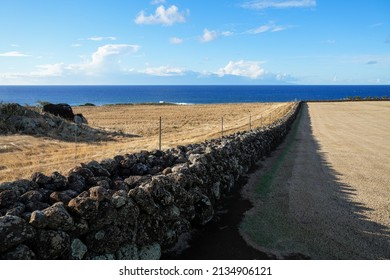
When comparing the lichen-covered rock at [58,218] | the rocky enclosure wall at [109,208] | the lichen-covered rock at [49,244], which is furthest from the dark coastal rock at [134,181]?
the lichen-covered rock at [49,244]

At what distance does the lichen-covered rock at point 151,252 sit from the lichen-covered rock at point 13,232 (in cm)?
209

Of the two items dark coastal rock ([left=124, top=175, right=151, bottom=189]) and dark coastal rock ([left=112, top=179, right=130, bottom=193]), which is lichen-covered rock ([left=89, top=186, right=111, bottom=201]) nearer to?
dark coastal rock ([left=112, top=179, right=130, bottom=193])

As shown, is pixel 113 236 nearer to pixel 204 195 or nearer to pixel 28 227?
pixel 28 227

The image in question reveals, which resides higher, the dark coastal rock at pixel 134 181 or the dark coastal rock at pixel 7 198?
the dark coastal rock at pixel 7 198

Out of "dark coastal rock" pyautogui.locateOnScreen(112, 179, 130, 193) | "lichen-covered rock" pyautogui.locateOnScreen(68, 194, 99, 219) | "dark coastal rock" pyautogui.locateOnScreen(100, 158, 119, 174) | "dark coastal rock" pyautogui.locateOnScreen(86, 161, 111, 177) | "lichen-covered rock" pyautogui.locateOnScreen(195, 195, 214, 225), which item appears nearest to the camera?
"lichen-covered rock" pyautogui.locateOnScreen(68, 194, 99, 219)

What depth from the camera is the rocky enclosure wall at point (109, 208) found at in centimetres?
483

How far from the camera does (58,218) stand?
16.3 ft

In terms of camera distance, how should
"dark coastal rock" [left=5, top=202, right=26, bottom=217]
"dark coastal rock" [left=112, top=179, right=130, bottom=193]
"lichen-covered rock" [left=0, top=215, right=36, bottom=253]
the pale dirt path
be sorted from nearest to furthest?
"lichen-covered rock" [left=0, top=215, right=36, bottom=253] < "dark coastal rock" [left=5, top=202, right=26, bottom=217] < "dark coastal rock" [left=112, top=179, right=130, bottom=193] < the pale dirt path

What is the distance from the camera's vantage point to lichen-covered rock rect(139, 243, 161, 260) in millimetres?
6330

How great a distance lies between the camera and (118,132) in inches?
1189

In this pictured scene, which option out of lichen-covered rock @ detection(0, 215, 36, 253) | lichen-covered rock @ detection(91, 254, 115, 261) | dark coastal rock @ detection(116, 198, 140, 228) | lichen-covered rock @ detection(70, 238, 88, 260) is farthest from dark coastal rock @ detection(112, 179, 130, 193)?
lichen-covered rock @ detection(0, 215, 36, 253)

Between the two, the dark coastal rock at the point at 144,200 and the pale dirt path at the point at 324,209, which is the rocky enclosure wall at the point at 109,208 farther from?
the pale dirt path at the point at 324,209

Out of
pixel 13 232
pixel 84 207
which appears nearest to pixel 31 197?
pixel 84 207

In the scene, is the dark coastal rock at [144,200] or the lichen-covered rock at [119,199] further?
the dark coastal rock at [144,200]
